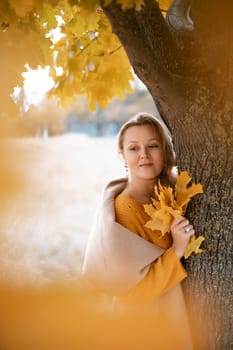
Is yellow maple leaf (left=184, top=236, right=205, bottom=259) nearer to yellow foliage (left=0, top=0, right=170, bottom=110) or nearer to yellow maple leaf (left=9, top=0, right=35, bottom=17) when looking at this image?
yellow foliage (left=0, top=0, right=170, bottom=110)

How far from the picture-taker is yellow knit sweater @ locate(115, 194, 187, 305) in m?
1.83

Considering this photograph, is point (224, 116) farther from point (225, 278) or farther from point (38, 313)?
point (38, 313)

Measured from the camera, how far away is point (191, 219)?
6.05 ft

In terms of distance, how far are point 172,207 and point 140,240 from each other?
19 centimetres

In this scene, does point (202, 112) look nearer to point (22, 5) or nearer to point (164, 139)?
point (164, 139)

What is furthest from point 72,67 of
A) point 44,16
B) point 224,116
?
point 224,116

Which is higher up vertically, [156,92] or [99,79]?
[99,79]

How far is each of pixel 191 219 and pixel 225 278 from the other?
0.80 feet

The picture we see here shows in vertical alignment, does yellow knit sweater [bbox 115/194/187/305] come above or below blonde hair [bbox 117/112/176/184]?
below

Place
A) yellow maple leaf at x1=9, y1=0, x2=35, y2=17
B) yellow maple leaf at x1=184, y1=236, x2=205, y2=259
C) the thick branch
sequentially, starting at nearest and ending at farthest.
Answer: yellow maple leaf at x1=9, y1=0, x2=35, y2=17, the thick branch, yellow maple leaf at x1=184, y1=236, x2=205, y2=259

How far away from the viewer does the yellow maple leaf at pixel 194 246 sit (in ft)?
5.78

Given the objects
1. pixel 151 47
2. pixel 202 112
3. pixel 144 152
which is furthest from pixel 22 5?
pixel 144 152

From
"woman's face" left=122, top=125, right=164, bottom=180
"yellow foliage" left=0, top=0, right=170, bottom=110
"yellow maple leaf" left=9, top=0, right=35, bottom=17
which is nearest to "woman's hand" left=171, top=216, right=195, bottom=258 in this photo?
"woman's face" left=122, top=125, right=164, bottom=180

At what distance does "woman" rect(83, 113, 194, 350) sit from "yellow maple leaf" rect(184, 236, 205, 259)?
0.06 feet
